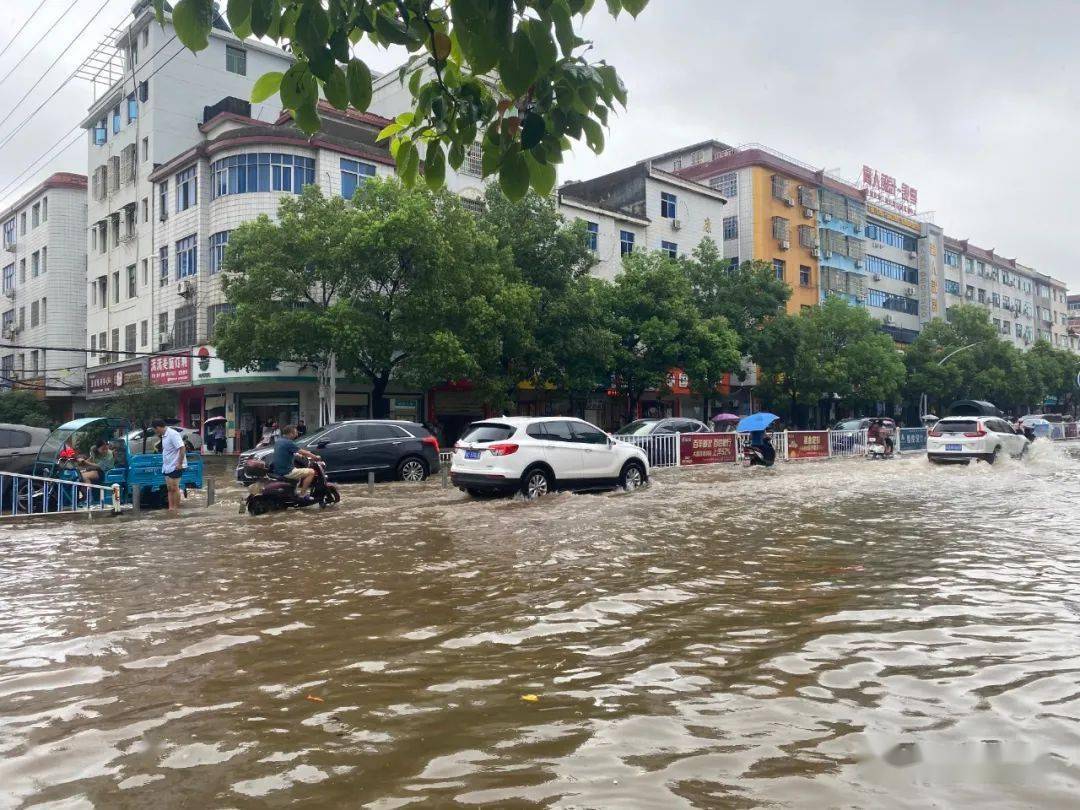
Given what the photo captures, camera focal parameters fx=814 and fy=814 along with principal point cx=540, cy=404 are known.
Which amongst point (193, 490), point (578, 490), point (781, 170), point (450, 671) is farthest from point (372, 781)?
point (781, 170)

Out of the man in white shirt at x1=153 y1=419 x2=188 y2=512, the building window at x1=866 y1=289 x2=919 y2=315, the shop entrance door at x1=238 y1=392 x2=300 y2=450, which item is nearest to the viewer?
the man in white shirt at x1=153 y1=419 x2=188 y2=512

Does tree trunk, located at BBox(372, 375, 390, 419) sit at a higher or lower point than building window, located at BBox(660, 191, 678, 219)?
lower

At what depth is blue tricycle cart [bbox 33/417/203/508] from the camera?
1443cm

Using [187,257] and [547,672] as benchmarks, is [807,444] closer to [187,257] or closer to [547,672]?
[547,672]

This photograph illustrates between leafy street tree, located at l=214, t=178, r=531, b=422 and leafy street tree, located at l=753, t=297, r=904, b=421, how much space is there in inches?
737

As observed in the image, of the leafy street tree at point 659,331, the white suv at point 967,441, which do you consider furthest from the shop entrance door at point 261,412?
the white suv at point 967,441

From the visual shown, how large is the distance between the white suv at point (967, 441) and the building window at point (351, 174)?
22.5 metres

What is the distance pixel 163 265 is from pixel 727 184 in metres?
33.7

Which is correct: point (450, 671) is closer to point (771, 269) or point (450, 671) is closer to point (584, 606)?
point (584, 606)

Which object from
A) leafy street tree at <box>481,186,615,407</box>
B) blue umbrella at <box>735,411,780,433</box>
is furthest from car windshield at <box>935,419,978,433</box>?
leafy street tree at <box>481,186,615,407</box>

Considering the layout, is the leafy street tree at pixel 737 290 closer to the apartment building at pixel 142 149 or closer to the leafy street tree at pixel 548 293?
the leafy street tree at pixel 548 293

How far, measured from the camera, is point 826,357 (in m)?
43.6

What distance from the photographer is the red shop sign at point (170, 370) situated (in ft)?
108

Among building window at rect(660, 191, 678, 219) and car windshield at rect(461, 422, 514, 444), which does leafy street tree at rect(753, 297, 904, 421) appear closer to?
building window at rect(660, 191, 678, 219)
